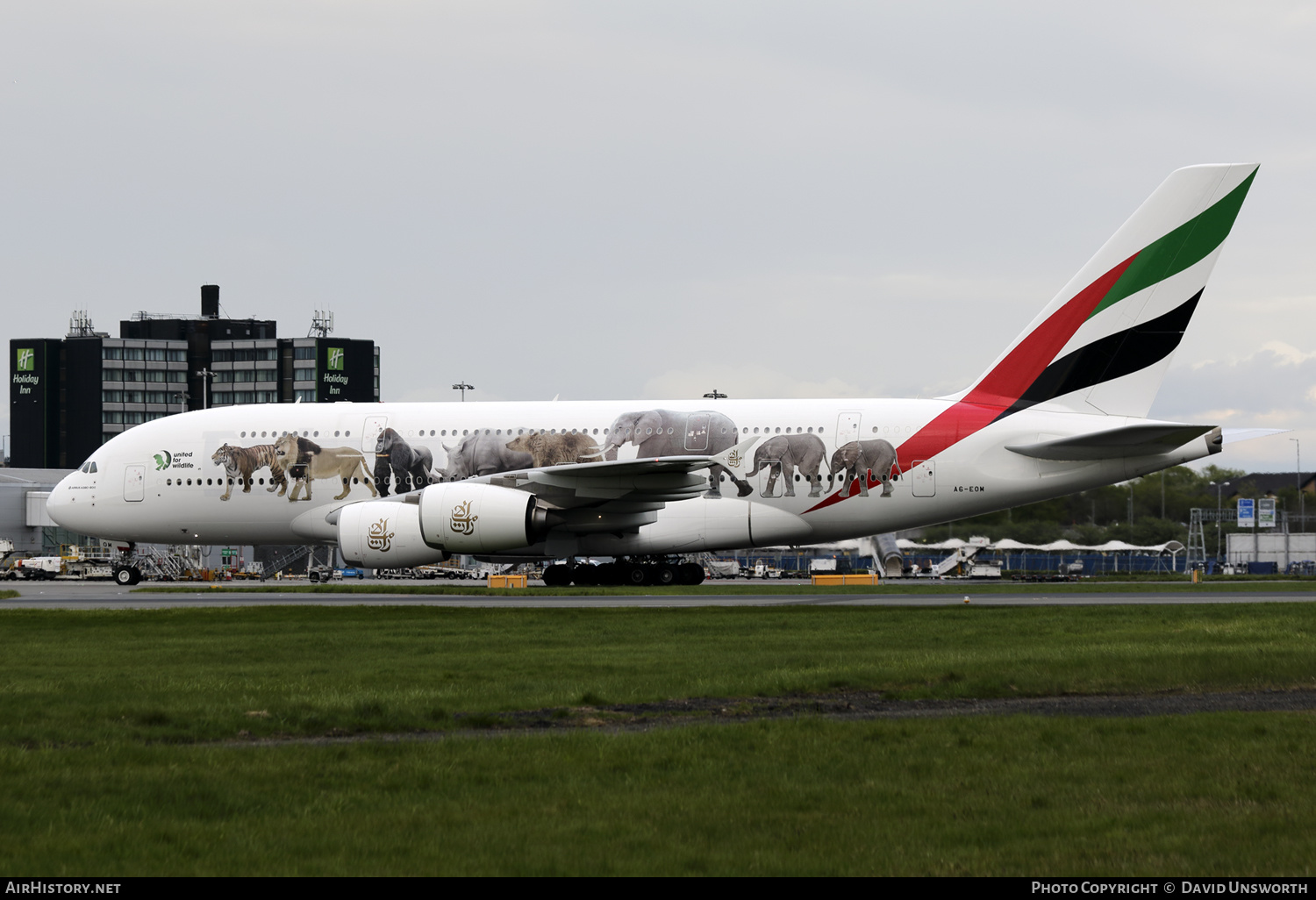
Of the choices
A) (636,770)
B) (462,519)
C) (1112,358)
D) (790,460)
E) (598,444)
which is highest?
(1112,358)

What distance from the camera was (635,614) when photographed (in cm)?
2016

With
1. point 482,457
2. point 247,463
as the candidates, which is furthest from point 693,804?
point 247,463

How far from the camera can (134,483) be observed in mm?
31703

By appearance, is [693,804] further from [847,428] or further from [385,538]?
[847,428]

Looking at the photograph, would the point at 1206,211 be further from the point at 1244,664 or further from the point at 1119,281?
the point at 1244,664

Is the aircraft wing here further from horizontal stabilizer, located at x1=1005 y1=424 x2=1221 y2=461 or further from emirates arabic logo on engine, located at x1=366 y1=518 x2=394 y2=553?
horizontal stabilizer, located at x1=1005 y1=424 x2=1221 y2=461

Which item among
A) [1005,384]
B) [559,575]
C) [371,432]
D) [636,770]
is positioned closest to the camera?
[636,770]

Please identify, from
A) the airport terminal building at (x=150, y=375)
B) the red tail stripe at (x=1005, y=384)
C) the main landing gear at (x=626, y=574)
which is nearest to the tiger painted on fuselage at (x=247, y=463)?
the main landing gear at (x=626, y=574)

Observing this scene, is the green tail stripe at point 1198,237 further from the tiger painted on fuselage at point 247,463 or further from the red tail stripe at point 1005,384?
the tiger painted on fuselage at point 247,463

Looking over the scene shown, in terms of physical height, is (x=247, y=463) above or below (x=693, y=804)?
above

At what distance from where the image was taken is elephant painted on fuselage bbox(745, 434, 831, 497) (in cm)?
2814

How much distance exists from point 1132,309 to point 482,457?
588 inches

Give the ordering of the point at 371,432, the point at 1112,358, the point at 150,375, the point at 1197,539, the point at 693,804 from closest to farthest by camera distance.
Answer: the point at 693,804
the point at 1112,358
the point at 371,432
the point at 1197,539
the point at 150,375

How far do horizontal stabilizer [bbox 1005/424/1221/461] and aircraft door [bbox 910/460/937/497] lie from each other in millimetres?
1711
